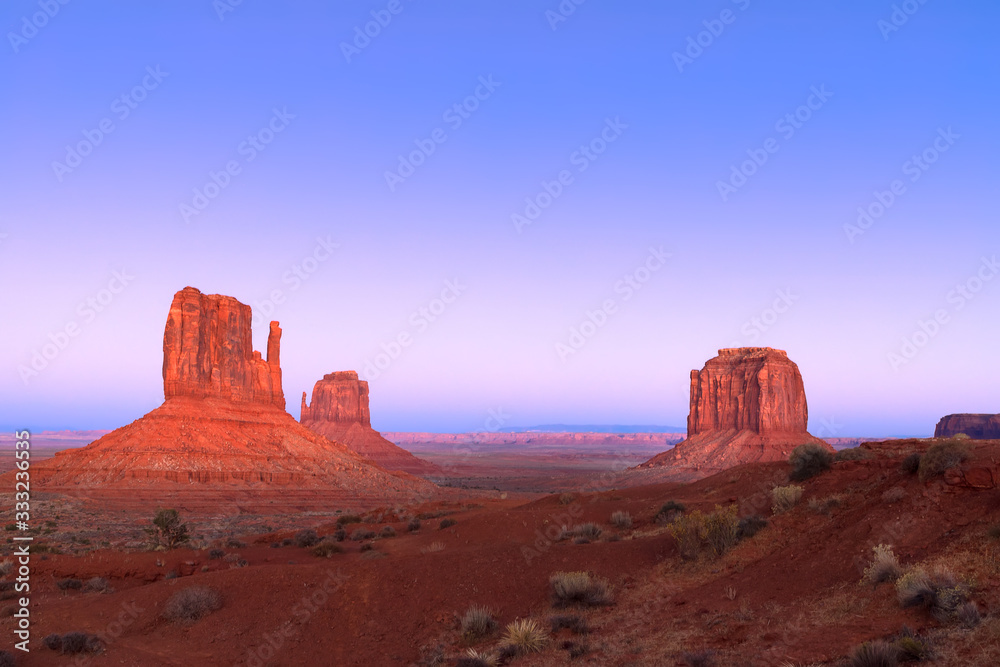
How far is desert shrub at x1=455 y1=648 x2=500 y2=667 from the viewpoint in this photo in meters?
9.66

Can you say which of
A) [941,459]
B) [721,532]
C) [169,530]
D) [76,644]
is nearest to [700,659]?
[721,532]

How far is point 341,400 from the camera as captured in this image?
12306 cm

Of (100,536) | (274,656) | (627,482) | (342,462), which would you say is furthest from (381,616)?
(627,482)

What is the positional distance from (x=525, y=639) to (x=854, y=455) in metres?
12.1

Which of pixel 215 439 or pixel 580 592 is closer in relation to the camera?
pixel 580 592

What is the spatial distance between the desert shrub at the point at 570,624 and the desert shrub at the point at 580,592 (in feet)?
3.38

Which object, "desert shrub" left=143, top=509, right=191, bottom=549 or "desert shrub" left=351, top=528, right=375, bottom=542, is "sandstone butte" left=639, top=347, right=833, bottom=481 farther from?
"desert shrub" left=143, top=509, right=191, bottom=549

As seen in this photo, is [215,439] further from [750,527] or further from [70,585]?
[750,527]

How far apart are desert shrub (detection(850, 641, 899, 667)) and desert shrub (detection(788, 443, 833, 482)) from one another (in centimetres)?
1111

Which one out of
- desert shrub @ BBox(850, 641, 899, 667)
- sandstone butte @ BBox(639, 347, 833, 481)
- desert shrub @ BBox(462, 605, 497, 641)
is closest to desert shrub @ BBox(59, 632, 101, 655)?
desert shrub @ BBox(462, 605, 497, 641)

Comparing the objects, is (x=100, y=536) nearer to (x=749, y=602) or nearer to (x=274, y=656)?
(x=274, y=656)

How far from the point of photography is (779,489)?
15438 millimetres

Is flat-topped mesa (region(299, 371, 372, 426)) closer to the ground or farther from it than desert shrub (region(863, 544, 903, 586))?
farther from it

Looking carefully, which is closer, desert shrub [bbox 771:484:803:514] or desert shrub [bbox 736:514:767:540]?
desert shrub [bbox 736:514:767:540]
